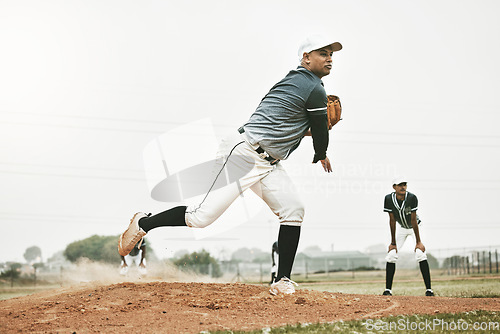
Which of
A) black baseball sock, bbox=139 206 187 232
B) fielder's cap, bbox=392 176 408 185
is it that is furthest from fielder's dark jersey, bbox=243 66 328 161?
fielder's cap, bbox=392 176 408 185

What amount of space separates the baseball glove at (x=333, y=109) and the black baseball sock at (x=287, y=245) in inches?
49.9

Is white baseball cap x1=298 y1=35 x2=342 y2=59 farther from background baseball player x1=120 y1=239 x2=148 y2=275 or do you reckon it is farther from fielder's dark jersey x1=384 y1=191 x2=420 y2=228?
background baseball player x1=120 y1=239 x2=148 y2=275

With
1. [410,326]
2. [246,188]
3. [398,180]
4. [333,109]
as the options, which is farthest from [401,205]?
[410,326]

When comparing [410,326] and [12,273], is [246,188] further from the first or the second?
[12,273]

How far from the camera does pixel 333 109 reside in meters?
5.59

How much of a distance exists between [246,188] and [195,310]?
133 cm

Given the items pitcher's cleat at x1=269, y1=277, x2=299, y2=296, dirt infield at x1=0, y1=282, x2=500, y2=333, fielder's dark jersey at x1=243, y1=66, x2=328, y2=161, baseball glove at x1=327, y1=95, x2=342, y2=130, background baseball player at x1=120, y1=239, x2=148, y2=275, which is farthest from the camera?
background baseball player at x1=120, y1=239, x2=148, y2=275

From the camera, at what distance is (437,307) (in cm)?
486

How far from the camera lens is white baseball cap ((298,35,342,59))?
5207 millimetres

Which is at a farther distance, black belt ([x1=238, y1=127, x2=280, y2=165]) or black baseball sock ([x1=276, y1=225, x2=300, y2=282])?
black baseball sock ([x1=276, y1=225, x2=300, y2=282])

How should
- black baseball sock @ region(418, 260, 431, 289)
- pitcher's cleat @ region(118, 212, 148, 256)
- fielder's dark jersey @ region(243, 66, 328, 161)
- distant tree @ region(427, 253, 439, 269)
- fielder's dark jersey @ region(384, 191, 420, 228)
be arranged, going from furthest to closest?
distant tree @ region(427, 253, 439, 269) < fielder's dark jersey @ region(384, 191, 420, 228) < black baseball sock @ region(418, 260, 431, 289) < pitcher's cleat @ region(118, 212, 148, 256) < fielder's dark jersey @ region(243, 66, 328, 161)

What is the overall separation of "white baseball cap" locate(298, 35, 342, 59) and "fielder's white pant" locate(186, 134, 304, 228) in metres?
1.18

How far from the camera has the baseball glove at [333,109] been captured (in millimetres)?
5586

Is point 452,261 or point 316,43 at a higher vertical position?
point 316,43
